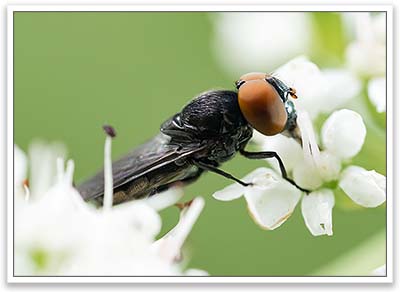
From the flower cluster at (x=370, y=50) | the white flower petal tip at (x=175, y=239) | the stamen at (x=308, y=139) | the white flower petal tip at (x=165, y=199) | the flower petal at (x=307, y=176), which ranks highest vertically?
the flower cluster at (x=370, y=50)

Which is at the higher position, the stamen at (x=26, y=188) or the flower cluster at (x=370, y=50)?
the flower cluster at (x=370, y=50)

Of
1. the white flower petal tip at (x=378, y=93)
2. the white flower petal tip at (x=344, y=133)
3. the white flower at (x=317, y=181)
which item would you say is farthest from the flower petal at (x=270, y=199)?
the white flower petal tip at (x=378, y=93)

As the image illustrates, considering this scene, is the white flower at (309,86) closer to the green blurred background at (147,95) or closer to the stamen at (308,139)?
the stamen at (308,139)

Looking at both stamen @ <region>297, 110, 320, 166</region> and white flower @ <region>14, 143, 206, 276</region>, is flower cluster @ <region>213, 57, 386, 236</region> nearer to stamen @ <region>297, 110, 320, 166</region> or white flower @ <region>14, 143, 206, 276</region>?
stamen @ <region>297, 110, 320, 166</region>

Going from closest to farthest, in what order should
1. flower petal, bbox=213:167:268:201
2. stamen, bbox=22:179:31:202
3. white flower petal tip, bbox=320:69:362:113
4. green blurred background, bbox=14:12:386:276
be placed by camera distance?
stamen, bbox=22:179:31:202 < flower petal, bbox=213:167:268:201 < white flower petal tip, bbox=320:69:362:113 < green blurred background, bbox=14:12:386:276

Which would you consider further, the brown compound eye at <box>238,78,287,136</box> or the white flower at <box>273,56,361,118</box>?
the white flower at <box>273,56,361,118</box>

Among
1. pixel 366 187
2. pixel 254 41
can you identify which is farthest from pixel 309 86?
pixel 254 41

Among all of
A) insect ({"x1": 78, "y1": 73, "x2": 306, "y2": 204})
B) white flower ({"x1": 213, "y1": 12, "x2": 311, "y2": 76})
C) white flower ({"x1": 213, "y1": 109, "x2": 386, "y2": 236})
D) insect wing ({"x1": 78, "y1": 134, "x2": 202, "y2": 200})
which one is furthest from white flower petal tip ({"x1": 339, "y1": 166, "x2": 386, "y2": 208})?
white flower ({"x1": 213, "y1": 12, "x2": 311, "y2": 76})
